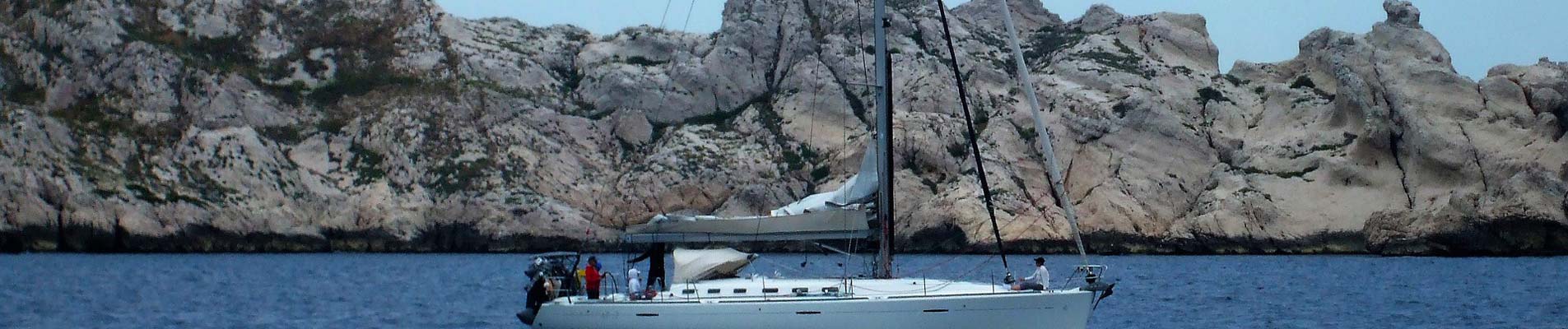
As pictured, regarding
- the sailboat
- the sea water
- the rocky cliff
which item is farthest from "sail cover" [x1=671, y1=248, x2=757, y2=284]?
the rocky cliff

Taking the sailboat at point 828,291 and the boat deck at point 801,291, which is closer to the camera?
the sailboat at point 828,291

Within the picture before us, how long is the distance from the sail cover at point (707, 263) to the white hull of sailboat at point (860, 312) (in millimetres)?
2312

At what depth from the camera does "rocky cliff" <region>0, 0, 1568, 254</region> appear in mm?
91562

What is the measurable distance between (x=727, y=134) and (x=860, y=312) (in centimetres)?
7800

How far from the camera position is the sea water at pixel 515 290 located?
4241 cm

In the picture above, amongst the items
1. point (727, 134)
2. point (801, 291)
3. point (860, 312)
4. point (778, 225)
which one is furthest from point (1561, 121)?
point (860, 312)

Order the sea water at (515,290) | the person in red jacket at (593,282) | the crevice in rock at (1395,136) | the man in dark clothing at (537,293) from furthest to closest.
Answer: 1. the crevice in rock at (1395,136)
2. the sea water at (515,290)
3. the man in dark clothing at (537,293)
4. the person in red jacket at (593,282)

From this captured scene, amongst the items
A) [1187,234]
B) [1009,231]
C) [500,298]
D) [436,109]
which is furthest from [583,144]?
[500,298]

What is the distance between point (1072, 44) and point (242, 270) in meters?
64.2

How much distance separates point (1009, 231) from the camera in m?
91.9

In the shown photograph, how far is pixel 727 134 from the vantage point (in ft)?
354

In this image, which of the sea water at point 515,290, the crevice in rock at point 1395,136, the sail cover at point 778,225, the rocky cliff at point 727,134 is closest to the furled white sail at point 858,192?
the sail cover at point 778,225

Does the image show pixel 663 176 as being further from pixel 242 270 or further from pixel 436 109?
pixel 242 270

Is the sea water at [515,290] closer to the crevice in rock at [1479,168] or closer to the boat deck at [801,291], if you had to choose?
the boat deck at [801,291]
